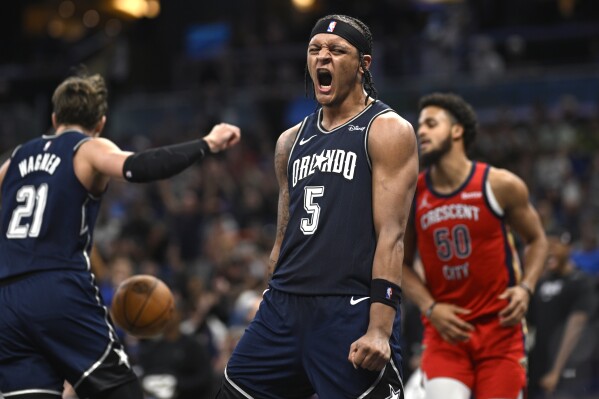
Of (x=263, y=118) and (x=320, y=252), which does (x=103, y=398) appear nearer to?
(x=320, y=252)

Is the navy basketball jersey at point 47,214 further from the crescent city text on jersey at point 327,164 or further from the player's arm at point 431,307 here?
the player's arm at point 431,307

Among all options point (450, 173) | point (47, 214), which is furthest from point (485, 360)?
point (47, 214)

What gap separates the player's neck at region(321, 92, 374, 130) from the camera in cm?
546

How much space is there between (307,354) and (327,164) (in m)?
0.98

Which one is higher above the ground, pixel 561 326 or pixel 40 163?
pixel 40 163

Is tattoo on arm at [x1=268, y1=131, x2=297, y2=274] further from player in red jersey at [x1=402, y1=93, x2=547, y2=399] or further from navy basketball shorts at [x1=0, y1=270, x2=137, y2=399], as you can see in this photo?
player in red jersey at [x1=402, y1=93, x2=547, y2=399]

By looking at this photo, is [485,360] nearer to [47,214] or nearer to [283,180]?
[283,180]

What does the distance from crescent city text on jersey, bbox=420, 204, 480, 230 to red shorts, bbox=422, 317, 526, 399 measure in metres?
0.72

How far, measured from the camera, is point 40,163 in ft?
20.7

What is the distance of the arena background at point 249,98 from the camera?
14.9m

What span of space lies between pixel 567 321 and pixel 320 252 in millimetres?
6662

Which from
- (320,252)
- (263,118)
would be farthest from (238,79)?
(320,252)

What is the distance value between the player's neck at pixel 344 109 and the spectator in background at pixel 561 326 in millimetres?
5894

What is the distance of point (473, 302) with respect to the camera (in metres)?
7.01
